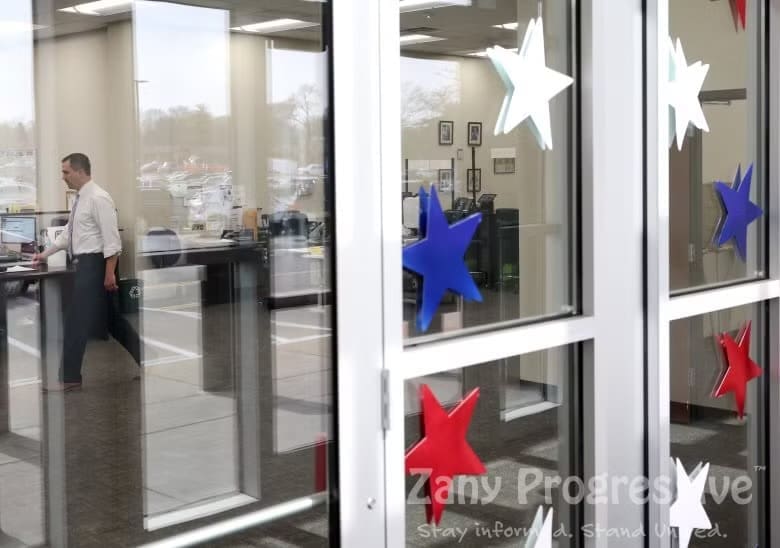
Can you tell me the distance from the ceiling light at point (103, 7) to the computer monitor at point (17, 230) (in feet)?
1.24

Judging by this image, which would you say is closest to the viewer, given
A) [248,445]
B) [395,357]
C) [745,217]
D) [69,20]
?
[69,20]

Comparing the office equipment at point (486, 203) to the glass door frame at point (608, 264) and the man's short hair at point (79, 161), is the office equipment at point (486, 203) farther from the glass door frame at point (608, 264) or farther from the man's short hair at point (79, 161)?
the man's short hair at point (79, 161)

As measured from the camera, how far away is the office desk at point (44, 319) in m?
1.67

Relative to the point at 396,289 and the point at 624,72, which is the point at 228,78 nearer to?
the point at 396,289

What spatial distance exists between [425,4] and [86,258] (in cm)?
80

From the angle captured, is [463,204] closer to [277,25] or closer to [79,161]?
[277,25]

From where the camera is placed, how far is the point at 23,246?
163 centimetres

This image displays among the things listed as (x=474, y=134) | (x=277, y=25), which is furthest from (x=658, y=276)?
(x=277, y=25)

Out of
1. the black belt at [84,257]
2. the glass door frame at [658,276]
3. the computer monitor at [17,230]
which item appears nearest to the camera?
the computer monitor at [17,230]

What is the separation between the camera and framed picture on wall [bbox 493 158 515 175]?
2.16m

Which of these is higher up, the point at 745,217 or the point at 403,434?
the point at 745,217

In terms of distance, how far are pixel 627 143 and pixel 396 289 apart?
85cm

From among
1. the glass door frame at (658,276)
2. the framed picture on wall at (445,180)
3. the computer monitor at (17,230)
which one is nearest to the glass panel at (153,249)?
the computer monitor at (17,230)

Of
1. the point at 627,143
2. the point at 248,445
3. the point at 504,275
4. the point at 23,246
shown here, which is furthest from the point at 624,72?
the point at 23,246
